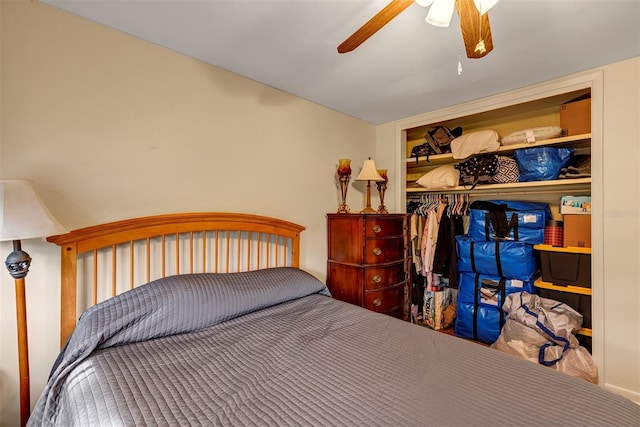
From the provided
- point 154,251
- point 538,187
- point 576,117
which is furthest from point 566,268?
point 154,251

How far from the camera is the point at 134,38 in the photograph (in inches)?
64.7

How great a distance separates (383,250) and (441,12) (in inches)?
69.6

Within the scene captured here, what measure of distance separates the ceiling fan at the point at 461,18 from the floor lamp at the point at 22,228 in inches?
56.9

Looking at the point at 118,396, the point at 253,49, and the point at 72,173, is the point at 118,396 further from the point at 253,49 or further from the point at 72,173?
the point at 253,49

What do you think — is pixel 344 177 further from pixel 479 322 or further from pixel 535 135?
pixel 479 322

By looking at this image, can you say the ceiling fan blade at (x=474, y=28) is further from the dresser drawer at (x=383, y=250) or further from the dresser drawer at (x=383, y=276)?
the dresser drawer at (x=383, y=276)

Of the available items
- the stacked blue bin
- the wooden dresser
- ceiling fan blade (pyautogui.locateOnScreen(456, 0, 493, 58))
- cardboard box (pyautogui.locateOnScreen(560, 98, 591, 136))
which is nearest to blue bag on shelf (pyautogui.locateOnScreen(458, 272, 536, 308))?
the stacked blue bin

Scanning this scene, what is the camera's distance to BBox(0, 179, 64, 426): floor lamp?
109cm

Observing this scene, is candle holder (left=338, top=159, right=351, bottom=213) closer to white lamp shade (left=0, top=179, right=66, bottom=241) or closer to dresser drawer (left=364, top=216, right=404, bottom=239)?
dresser drawer (left=364, top=216, right=404, bottom=239)

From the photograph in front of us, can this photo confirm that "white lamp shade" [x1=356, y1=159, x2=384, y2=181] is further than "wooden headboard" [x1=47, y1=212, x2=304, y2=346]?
Yes

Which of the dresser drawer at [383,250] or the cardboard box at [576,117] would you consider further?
the dresser drawer at [383,250]

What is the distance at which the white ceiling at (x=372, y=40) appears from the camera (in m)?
1.40

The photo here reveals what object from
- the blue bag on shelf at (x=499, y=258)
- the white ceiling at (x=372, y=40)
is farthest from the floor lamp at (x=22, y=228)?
the blue bag on shelf at (x=499, y=258)

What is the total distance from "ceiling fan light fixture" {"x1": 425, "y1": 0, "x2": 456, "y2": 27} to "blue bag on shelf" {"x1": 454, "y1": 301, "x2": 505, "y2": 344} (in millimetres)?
2418
